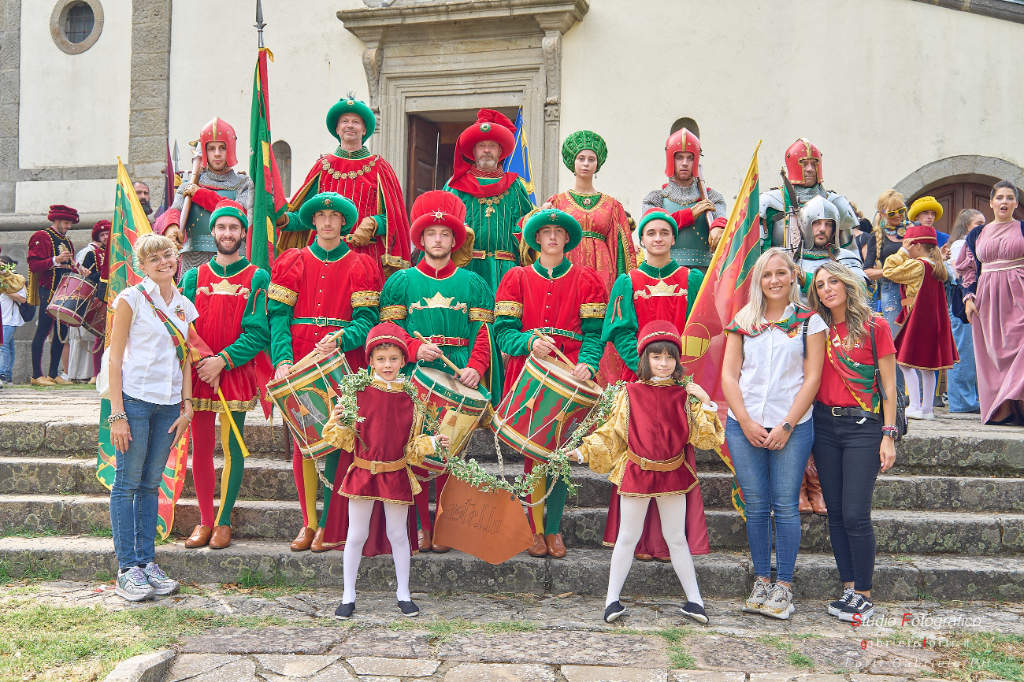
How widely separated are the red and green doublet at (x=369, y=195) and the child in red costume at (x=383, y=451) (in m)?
1.60

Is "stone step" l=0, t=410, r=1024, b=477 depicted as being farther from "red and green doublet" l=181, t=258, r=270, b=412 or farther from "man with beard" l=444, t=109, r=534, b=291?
"man with beard" l=444, t=109, r=534, b=291

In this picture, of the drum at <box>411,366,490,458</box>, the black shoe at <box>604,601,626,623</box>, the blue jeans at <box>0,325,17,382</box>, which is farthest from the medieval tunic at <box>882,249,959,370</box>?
the blue jeans at <box>0,325,17,382</box>

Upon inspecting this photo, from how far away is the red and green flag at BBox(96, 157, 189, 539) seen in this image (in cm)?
452

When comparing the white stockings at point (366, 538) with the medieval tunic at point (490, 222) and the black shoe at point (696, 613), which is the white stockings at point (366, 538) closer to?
the black shoe at point (696, 613)

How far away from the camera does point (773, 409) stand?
12.7 ft

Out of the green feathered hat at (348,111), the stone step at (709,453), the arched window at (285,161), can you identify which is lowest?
the stone step at (709,453)

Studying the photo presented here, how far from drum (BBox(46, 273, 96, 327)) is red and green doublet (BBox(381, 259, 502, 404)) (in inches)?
205

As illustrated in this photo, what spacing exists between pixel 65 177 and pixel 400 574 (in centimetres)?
921

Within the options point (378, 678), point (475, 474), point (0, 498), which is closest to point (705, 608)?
point (475, 474)

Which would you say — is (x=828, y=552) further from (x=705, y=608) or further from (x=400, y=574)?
(x=400, y=574)

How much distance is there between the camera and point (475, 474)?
3.93 metres

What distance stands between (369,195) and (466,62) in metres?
5.08

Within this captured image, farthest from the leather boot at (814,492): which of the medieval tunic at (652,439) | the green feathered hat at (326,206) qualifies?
the green feathered hat at (326,206)

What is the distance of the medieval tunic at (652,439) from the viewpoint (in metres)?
3.74
